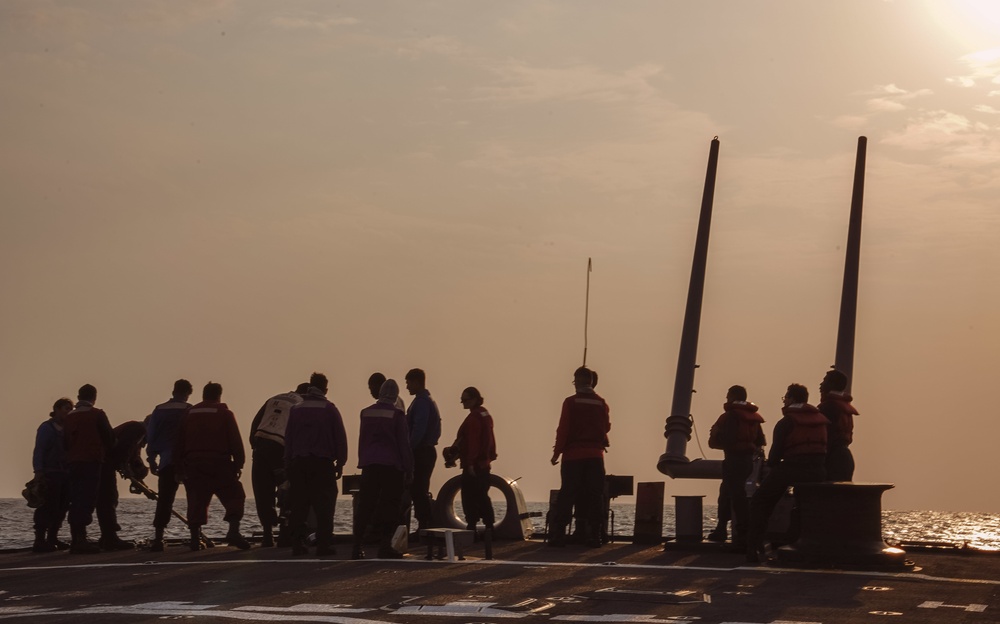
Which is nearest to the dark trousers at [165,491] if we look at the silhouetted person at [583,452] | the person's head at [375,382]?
the person's head at [375,382]

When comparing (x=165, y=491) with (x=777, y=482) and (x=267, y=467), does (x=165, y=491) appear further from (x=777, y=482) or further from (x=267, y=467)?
(x=777, y=482)

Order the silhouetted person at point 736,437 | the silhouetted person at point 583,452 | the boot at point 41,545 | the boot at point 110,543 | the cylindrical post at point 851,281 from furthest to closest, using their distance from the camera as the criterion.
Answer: the cylindrical post at point 851,281, the boot at point 41,545, the boot at point 110,543, the silhouetted person at point 583,452, the silhouetted person at point 736,437

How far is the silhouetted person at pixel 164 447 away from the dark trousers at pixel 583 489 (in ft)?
15.8

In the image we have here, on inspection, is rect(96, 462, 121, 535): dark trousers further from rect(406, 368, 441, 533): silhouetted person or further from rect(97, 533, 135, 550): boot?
rect(406, 368, 441, 533): silhouetted person

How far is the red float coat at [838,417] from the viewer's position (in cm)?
1711

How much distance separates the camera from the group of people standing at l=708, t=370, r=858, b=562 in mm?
16250

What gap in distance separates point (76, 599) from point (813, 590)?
20.8ft

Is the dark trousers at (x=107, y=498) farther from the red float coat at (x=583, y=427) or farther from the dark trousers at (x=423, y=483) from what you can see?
the red float coat at (x=583, y=427)

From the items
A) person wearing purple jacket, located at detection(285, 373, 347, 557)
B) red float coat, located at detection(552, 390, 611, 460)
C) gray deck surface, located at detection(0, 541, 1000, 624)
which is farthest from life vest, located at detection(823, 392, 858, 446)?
person wearing purple jacket, located at detection(285, 373, 347, 557)

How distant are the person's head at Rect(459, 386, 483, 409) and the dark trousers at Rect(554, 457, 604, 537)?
1.44 metres

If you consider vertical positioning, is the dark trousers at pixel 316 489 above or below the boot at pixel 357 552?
above

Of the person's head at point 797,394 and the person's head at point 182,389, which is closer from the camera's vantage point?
the person's head at point 797,394

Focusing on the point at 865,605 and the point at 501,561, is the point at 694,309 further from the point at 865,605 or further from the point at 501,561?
the point at 865,605

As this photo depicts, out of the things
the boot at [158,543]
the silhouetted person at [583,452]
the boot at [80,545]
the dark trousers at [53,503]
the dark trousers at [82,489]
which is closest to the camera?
the silhouetted person at [583,452]
